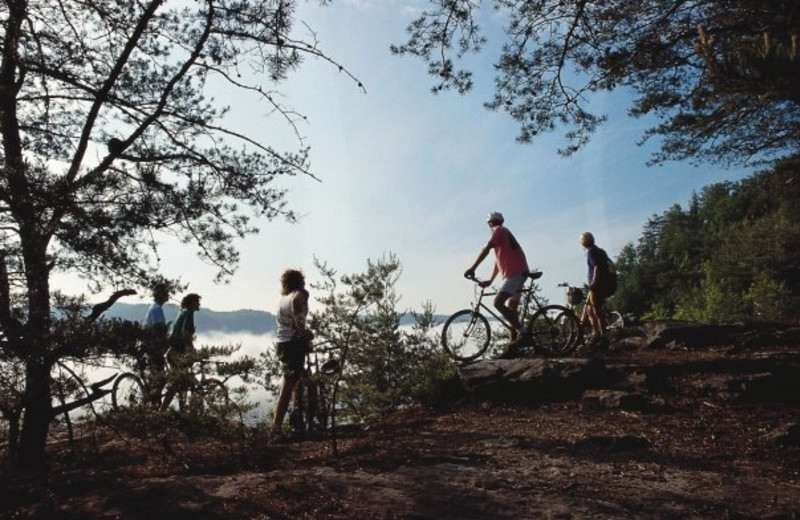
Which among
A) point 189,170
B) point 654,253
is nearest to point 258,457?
point 189,170

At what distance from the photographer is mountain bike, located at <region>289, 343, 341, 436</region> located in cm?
512

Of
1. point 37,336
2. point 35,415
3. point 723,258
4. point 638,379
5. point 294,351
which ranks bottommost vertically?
point 638,379

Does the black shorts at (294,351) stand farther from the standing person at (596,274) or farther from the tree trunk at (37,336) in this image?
the standing person at (596,274)

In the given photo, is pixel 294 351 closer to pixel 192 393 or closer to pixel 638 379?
pixel 192 393

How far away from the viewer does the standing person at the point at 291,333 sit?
5941mm

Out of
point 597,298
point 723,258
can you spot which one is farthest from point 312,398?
point 723,258

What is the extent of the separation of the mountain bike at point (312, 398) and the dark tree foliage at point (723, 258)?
10.1 m

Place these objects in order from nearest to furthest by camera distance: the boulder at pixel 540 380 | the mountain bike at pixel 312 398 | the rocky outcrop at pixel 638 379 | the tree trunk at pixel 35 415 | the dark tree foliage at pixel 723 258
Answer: the tree trunk at pixel 35 415, the mountain bike at pixel 312 398, the rocky outcrop at pixel 638 379, the boulder at pixel 540 380, the dark tree foliage at pixel 723 258

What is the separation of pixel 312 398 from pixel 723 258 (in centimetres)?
5383

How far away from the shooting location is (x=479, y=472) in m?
4.17

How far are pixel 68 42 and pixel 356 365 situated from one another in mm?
5298

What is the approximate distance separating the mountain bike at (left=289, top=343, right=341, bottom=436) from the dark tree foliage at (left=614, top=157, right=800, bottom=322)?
1013 centimetres

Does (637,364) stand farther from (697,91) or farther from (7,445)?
(7,445)

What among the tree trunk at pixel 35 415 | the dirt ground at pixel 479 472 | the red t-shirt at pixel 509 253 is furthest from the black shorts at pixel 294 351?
the red t-shirt at pixel 509 253
